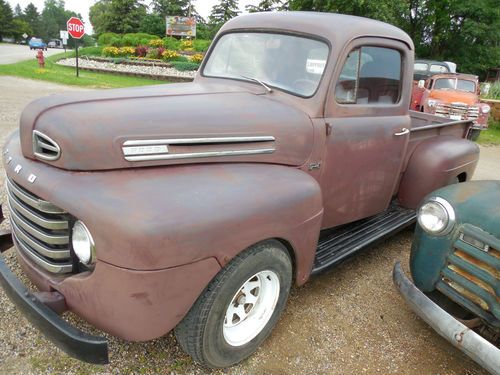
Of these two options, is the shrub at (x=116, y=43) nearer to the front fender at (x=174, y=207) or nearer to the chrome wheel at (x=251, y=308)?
the front fender at (x=174, y=207)

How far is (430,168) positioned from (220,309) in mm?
2613

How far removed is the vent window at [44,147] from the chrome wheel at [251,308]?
1.19m

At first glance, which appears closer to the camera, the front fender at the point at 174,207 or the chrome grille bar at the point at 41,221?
the front fender at the point at 174,207

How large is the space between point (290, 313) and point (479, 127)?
9830 mm

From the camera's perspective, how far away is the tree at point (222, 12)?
3891 cm

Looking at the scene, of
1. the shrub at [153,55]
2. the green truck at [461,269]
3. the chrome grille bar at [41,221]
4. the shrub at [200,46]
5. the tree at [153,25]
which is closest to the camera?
the chrome grille bar at [41,221]

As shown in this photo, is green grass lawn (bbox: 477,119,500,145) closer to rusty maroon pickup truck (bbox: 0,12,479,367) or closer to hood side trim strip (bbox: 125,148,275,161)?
rusty maroon pickup truck (bbox: 0,12,479,367)

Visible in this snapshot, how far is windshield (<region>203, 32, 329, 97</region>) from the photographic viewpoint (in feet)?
8.93

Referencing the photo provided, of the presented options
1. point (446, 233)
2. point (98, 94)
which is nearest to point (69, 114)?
point (98, 94)

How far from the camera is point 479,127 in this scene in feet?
33.9

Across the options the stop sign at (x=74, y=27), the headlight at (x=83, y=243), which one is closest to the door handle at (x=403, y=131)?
the headlight at (x=83, y=243)

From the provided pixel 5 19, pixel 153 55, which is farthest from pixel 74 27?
pixel 5 19

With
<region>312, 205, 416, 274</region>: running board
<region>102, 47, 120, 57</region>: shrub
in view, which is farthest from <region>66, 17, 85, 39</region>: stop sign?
<region>312, 205, 416, 274</region>: running board

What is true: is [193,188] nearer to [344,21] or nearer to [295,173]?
[295,173]
